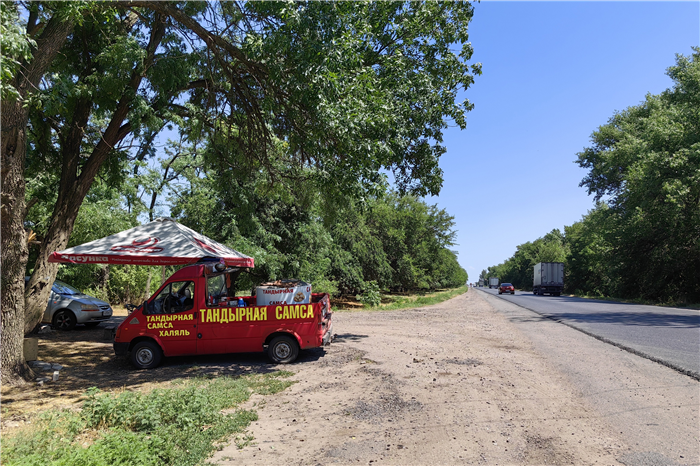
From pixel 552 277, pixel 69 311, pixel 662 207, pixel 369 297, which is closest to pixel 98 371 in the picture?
pixel 69 311

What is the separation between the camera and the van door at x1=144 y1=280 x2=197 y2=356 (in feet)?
30.0

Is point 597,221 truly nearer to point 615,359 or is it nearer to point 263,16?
point 615,359

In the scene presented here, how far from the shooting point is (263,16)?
32.1 feet

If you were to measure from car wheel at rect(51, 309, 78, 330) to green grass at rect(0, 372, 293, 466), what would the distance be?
10.6 m

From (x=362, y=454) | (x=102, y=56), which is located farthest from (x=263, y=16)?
(x=362, y=454)

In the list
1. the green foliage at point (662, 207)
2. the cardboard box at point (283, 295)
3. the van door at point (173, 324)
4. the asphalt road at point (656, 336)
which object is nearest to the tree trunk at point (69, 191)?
the van door at point (173, 324)

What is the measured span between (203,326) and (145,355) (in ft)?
4.45

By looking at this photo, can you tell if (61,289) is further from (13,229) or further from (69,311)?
(13,229)

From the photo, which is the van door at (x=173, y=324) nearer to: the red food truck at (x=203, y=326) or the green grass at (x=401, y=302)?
the red food truck at (x=203, y=326)

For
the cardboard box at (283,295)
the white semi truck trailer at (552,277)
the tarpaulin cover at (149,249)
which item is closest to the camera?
the cardboard box at (283,295)

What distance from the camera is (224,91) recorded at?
1168cm

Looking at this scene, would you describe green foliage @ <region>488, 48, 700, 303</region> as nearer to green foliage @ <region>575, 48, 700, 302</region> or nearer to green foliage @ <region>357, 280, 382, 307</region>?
green foliage @ <region>575, 48, 700, 302</region>

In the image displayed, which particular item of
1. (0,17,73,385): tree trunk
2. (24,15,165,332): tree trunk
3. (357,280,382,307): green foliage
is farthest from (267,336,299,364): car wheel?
(357,280,382,307): green foliage

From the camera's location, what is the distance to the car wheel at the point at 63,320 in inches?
575
